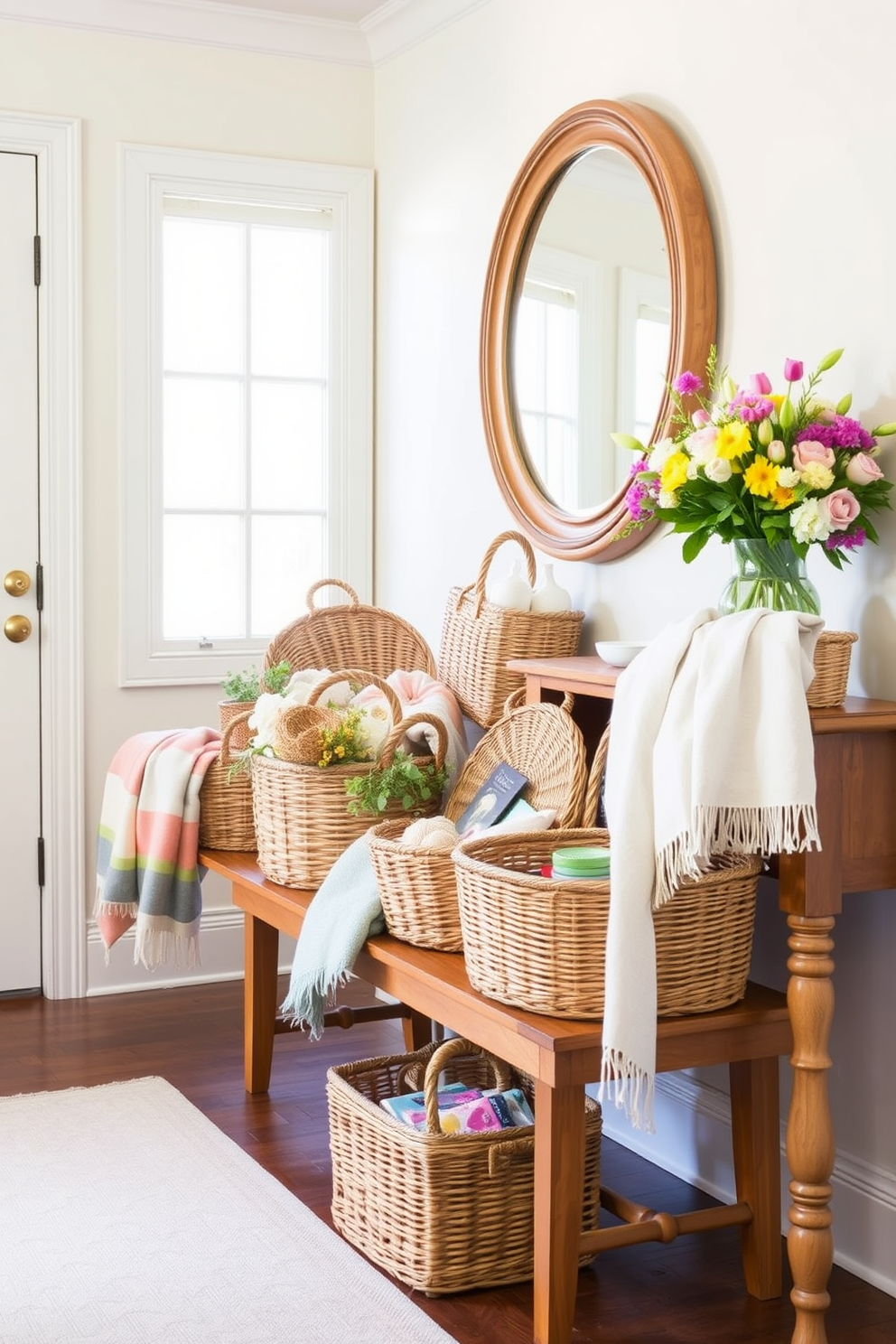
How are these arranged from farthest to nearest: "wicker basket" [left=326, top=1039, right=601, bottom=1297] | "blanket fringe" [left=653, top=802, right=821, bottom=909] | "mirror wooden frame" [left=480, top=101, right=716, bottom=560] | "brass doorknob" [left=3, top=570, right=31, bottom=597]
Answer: "brass doorknob" [left=3, top=570, right=31, bottom=597], "mirror wooden frame" [left=480, top=101, right=716, bottom=560], "wicker basket" [left=326, top=1039, right=601, bottom=1297], "blanket fringe" [left=653, top=802, right=821, bottom=909]

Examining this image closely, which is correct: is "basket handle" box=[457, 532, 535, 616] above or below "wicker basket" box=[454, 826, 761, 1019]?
above

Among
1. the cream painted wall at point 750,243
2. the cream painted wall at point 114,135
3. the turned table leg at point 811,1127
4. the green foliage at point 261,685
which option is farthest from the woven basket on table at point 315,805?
the cream painted wall at point 114,135

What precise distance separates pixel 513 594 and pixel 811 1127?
1.34m

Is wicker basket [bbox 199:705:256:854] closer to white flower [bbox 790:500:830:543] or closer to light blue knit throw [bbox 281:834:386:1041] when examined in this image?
light blue knit throw [bbox 281:834:386:1041]

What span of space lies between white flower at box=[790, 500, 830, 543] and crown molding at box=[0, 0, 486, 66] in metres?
2.08

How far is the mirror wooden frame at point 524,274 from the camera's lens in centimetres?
272

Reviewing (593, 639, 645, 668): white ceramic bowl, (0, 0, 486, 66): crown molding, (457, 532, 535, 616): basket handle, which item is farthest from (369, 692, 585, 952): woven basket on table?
(0, 0, 486, 66): crown molding

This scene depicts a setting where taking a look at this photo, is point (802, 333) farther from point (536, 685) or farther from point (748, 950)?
point (748, 950)

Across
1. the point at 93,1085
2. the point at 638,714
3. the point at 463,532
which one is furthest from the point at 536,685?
the point at 93,1085

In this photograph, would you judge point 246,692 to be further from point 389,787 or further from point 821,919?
point 821,919

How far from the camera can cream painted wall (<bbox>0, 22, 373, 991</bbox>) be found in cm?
390

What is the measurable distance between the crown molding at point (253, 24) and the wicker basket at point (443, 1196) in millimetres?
2669

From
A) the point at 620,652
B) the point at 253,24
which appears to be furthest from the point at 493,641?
the point at 253,24

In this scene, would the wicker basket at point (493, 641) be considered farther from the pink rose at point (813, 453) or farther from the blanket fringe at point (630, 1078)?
the blanket fringe at point (630, 1078)
